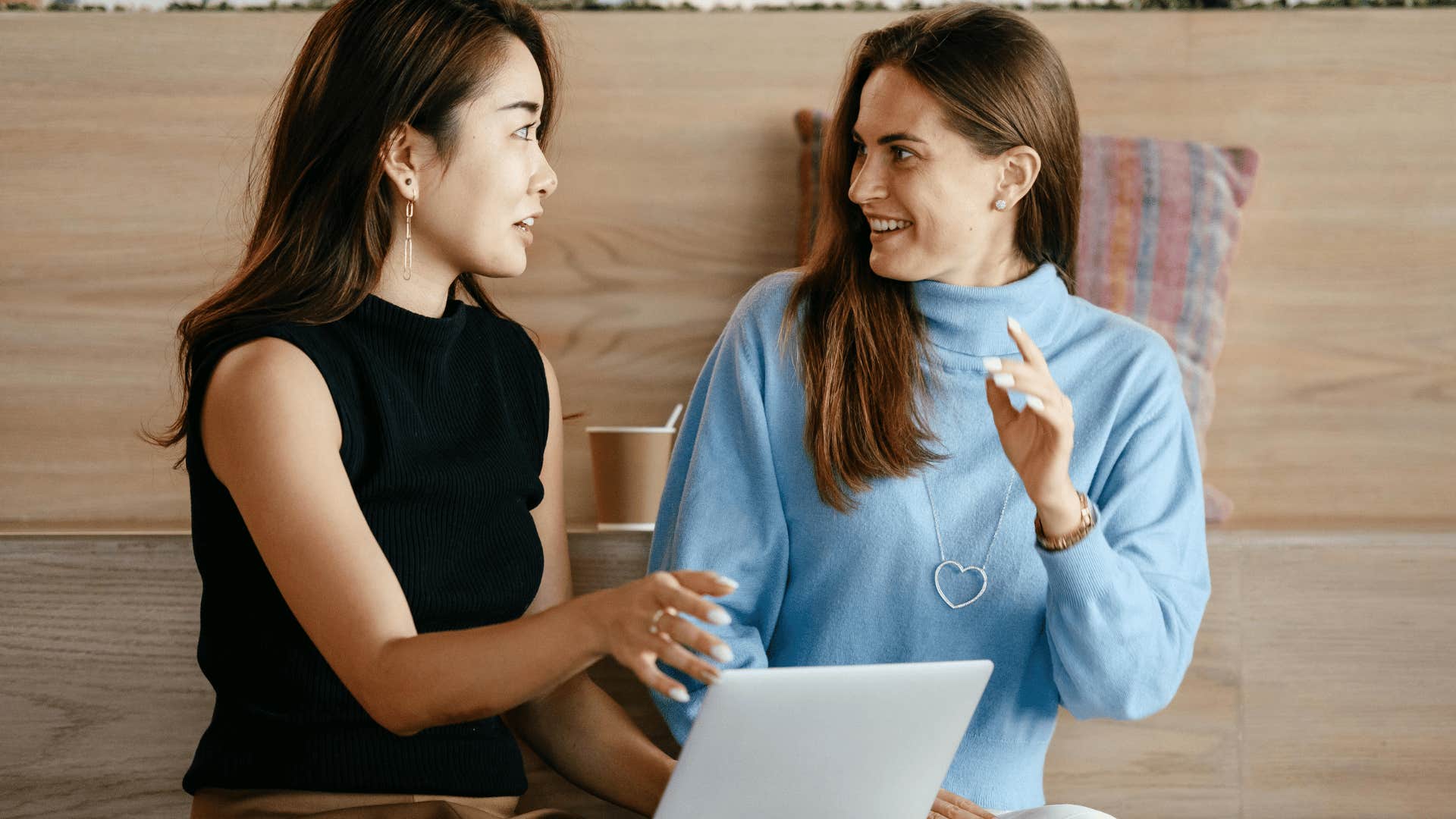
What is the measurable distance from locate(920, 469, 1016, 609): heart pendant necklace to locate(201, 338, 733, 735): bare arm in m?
0.43

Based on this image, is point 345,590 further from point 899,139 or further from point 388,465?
point 899,139

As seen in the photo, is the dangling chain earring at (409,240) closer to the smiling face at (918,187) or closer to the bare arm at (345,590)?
the bare arm at (345,590)

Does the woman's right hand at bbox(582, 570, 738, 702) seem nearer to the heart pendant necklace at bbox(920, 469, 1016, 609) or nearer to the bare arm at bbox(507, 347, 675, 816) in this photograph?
the bare arm at bbox(507, 347, 675, 816)

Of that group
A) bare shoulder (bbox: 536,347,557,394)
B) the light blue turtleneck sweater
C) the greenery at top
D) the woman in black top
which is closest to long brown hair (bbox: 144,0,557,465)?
the woman in black top

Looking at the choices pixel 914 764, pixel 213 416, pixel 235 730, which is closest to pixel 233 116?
pixel 213 416

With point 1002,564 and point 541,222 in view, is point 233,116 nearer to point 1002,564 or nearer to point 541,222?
point 541,222

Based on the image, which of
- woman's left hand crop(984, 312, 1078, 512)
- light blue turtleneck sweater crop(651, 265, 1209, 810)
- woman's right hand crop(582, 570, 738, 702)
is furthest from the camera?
light blue turtleneck sweater crop(651, 265, 1209, 810)

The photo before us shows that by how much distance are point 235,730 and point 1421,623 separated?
1.14m

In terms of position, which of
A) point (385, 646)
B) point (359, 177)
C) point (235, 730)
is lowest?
point (235, 730)

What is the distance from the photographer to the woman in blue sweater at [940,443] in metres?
1.12

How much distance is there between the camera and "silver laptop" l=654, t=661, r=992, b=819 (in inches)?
27.8

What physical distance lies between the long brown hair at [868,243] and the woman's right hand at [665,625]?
1.41 ft

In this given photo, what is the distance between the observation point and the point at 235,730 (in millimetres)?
900

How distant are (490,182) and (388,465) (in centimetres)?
25
